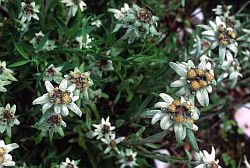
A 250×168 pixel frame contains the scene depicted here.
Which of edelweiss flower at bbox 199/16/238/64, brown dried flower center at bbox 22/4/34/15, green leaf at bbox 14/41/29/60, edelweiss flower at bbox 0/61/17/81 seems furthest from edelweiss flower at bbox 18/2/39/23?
edelweiss flower at bbox 199/16/238/64

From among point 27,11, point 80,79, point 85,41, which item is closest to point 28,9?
point 27,11

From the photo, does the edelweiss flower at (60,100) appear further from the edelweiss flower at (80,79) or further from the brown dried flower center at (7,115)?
the brown dried flower center at (7,115)

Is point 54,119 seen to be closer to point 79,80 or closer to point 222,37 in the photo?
point 79,80

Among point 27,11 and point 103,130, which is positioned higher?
point 27,11

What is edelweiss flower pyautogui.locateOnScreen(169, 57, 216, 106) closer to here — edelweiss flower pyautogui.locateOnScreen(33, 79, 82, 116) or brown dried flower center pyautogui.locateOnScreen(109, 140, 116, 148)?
edelweiss flower pyautogui.locateOnScreen(33, 79, 82, 116)

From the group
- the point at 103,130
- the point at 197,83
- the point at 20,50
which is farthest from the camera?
the point at 103,130

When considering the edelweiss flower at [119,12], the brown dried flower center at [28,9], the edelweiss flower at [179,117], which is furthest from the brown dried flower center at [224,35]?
the brown dried flower center at [28,9]

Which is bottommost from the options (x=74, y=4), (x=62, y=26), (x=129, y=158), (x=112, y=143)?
(x=129, y=158)
